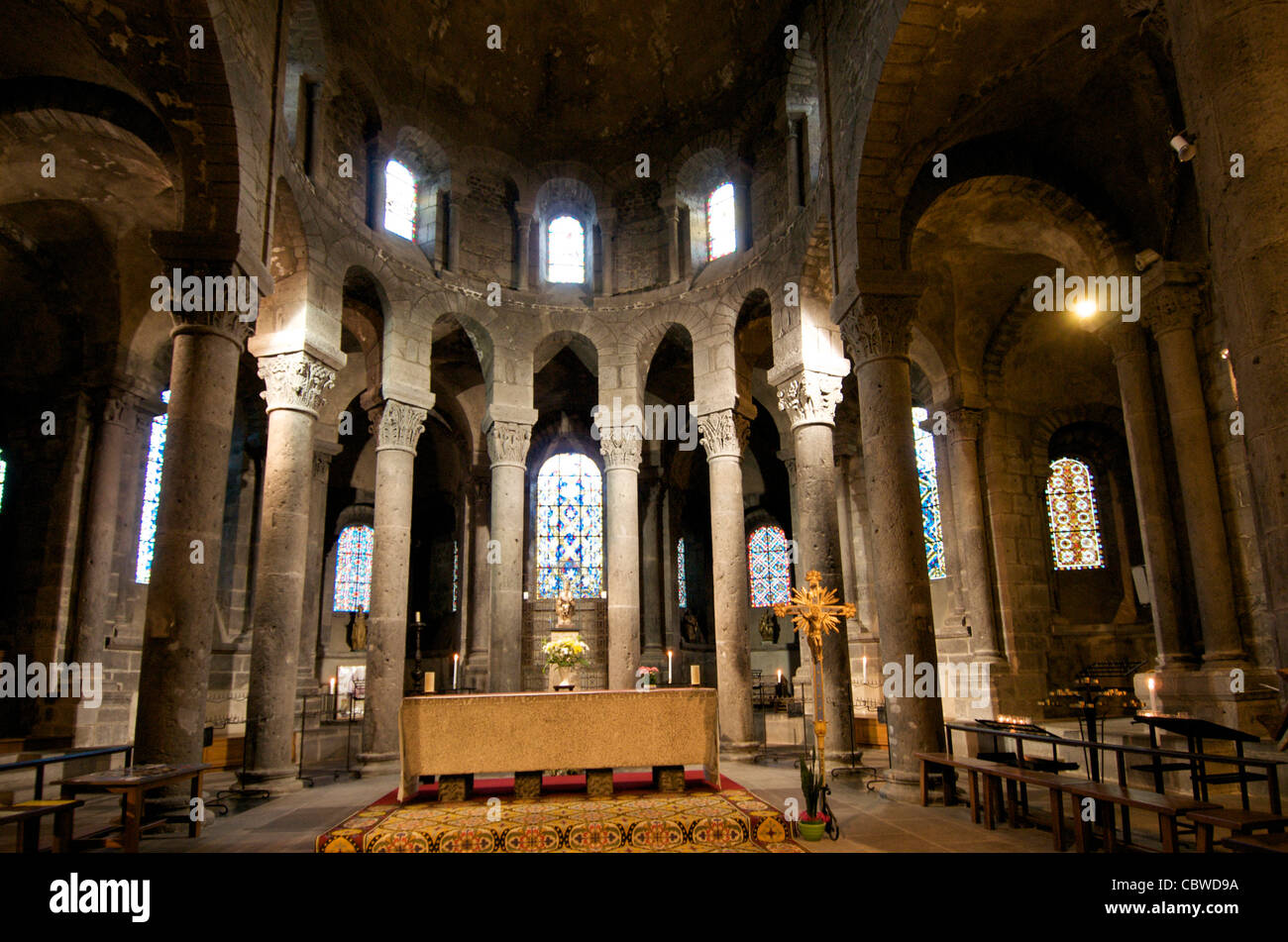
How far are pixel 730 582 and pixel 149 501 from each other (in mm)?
12282

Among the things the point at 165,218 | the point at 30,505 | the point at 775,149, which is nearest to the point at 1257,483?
the point at 775,149

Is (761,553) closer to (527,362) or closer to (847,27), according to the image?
(527,362)

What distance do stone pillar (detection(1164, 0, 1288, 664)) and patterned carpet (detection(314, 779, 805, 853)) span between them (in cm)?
412

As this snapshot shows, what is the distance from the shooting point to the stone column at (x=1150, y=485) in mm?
11102

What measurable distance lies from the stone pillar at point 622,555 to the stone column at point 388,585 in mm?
3537

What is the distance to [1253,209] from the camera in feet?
14.6

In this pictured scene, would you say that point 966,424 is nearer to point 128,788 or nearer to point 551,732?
point 551,732

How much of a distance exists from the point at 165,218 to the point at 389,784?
10378 mm

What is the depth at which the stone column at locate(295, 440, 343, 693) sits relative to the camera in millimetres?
16719

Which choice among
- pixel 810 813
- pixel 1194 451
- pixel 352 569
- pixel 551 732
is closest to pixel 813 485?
pixel 1194 451

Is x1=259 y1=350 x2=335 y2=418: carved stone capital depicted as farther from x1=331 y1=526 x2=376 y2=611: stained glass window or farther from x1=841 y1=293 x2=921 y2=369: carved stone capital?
x1=331 y1=526 x2=376 y2=611: stained glass window

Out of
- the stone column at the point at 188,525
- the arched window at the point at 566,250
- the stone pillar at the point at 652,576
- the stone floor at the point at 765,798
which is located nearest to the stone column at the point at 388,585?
the stone floor at the point at 765,798

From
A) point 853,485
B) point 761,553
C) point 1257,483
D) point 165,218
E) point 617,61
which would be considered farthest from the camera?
point 761,553
